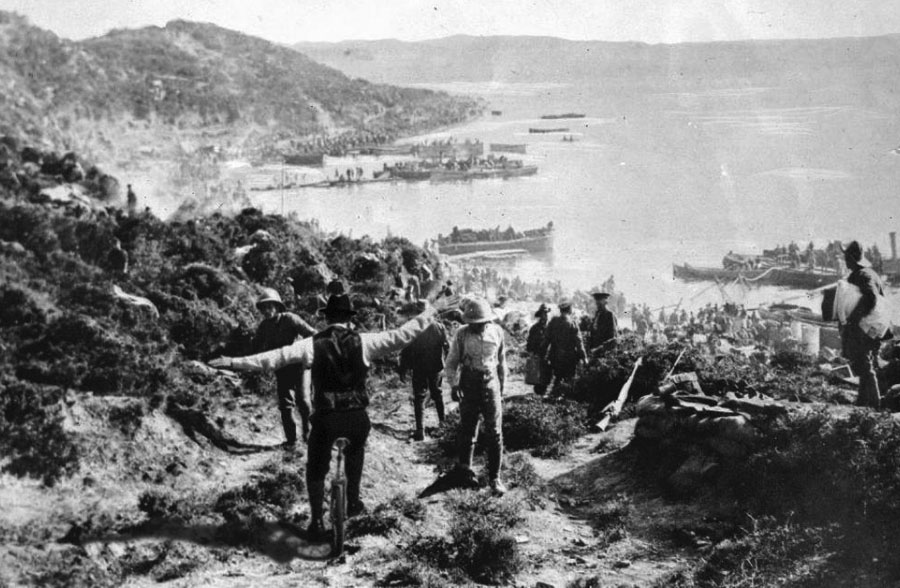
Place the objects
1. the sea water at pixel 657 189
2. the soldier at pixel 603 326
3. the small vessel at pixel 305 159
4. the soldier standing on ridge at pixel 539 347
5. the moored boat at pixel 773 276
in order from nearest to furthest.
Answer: the soldier standing on ridge at pixel 539 347
the soldier at pixel 603 326
the moored boat at pixel 773 276
the small vessel at pixel 305 159
the sea water at pixel 657 189

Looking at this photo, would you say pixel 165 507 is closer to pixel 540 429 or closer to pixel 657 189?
pixel 540 429

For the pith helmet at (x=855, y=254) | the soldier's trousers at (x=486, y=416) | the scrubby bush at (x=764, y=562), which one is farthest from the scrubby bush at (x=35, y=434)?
the pith helmet at (x=855, y=254)

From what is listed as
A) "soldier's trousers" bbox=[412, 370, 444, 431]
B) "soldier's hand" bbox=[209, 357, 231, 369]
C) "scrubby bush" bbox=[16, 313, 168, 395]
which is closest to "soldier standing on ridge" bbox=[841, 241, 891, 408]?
"soldier's trousers" bbox=[412, 370, 444, 431]

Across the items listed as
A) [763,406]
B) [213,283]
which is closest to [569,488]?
[763,406]

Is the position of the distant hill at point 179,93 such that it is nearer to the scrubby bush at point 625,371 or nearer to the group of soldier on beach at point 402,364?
the group of soldier on beach at point 402,364

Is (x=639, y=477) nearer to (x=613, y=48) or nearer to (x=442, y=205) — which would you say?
(x=442, y=205)

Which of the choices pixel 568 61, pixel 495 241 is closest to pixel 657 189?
pixel 568 61
